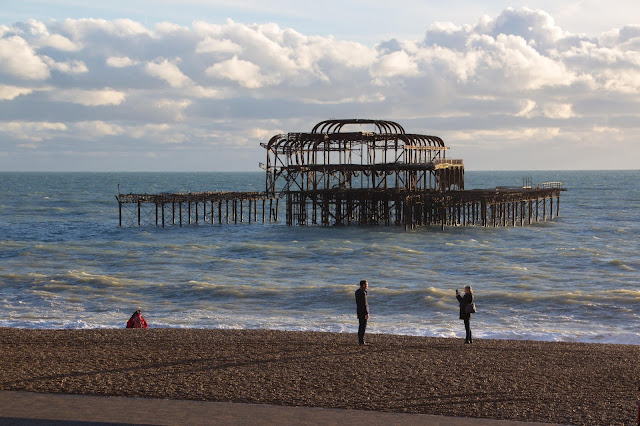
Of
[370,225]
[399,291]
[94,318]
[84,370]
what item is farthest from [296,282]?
[370,225]

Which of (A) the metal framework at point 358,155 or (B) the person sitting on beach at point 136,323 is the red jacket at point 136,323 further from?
(A) the metal framework at point 358,155

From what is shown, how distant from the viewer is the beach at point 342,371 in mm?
12195

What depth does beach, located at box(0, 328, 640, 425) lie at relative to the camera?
12.2m

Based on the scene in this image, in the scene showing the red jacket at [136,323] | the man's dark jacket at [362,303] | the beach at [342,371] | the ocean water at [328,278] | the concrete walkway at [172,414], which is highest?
the man's dark jacket at [362,303]

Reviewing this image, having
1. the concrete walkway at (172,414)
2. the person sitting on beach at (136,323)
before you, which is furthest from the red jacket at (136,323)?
the concrete walkway at (172,414)

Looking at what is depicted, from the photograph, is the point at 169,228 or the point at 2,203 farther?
the point at 2,203

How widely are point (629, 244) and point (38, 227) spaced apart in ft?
157

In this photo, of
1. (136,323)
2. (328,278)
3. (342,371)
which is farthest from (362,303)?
(328,278)

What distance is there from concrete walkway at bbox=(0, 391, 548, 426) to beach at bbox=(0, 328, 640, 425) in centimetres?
40

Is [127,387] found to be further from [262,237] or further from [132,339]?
[262,237]

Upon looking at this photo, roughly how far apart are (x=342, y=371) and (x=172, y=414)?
4.12m

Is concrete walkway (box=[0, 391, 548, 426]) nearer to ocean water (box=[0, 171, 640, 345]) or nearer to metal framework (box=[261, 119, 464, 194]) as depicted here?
ocean water (box=[0, 171, 640, 345])

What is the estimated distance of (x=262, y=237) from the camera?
53.8 metres

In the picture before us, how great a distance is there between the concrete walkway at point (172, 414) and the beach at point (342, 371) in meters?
0.40
